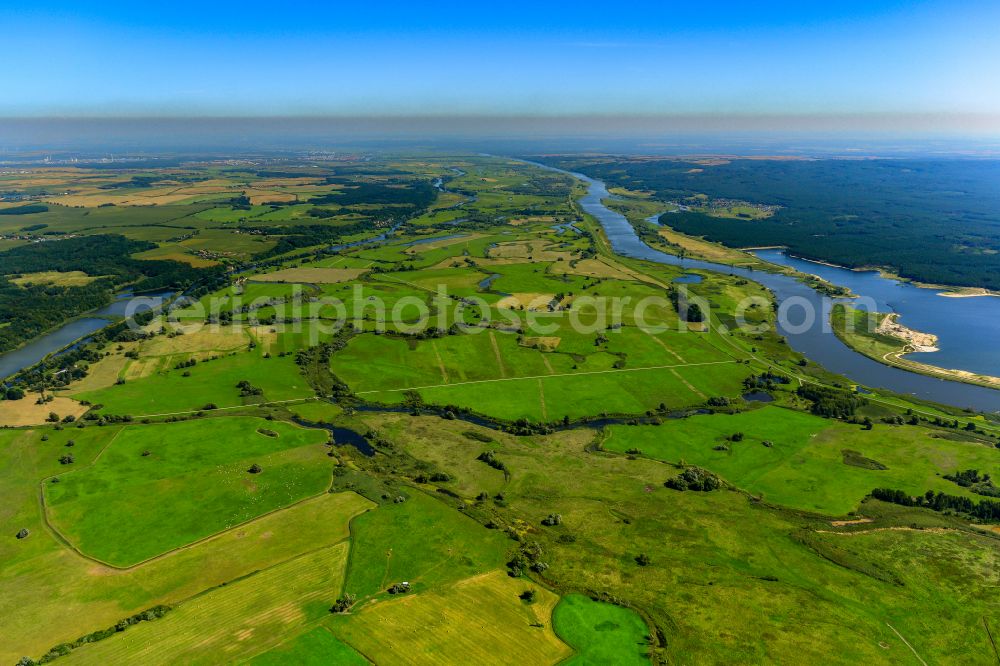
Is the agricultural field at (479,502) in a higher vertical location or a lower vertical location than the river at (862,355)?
lower

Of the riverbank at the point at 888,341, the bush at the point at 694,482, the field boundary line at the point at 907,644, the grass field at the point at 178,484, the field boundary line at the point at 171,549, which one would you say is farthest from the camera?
the riverbank at the point at 888,341

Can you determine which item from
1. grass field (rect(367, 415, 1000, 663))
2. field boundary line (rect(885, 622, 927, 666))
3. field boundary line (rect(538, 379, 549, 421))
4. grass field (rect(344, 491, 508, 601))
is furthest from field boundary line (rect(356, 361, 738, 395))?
field boundary line (rect(885, 622, 927, 666))

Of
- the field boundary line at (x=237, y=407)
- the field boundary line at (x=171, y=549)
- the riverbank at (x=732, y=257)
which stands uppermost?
the riverbank at (x=732, y=257)

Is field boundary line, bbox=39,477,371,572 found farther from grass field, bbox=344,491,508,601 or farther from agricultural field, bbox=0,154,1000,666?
grass field, bbox=344,491,508,601

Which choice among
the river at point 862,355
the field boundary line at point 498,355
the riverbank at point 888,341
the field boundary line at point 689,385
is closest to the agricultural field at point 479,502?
the field boundary line at point 498,355

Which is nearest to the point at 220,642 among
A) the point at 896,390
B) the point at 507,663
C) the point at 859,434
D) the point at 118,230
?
the point at 507,663

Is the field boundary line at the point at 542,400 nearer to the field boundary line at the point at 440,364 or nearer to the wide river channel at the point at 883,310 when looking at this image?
the field boundary line at the point at 440,364
